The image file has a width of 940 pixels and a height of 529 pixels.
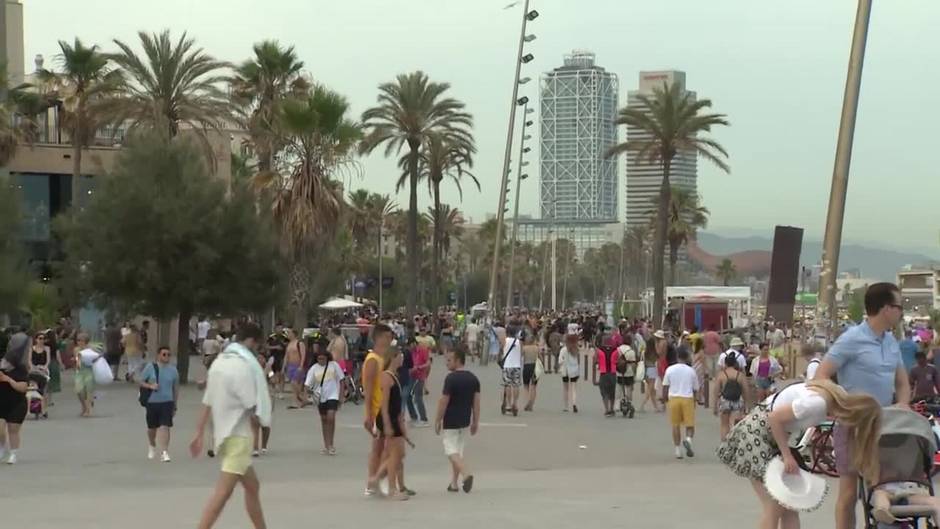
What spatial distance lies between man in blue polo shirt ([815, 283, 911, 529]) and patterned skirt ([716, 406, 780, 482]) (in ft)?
1.72

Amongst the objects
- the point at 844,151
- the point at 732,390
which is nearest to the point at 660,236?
the point at 732,390

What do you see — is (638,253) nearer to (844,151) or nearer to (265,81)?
(265,81)

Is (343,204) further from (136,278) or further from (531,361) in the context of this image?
(531,361)

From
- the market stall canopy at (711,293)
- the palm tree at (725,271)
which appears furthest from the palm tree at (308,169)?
the palm tree at (725,271)

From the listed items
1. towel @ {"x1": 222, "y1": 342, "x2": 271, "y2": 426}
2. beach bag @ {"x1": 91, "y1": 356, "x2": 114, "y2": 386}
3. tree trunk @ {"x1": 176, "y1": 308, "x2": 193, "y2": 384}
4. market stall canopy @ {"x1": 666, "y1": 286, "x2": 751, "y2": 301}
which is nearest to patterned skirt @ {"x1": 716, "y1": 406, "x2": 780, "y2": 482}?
towel @ {"x1": 222, "y1": 342, "x2": 271, "y2": 426}

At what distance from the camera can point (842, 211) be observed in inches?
647

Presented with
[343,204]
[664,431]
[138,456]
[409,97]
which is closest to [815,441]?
[138,456]

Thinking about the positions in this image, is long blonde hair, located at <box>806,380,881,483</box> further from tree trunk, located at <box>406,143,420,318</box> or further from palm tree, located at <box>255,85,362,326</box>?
tree trunk, located at <box>406,143,420,318</box>

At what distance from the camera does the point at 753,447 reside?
28.1ft

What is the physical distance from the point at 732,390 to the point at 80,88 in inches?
1295

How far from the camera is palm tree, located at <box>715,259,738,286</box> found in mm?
172375

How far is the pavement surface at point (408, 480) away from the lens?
12383mm

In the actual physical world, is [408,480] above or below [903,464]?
below

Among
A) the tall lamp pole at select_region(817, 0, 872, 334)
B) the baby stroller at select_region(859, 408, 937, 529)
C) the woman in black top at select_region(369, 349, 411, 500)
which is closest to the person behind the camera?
the baby stroller at select_region(859, 408, 937, 529)
